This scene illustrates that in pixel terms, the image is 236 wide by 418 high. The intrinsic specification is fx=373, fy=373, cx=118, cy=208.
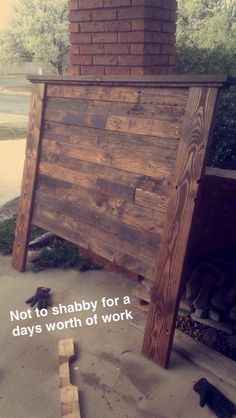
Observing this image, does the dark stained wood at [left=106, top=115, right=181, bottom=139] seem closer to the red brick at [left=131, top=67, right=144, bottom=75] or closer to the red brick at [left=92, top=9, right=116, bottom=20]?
the red brick at [left=131, top=67, right=144, bottom=75]

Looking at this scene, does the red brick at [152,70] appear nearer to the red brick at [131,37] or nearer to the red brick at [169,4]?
the red brick at [131,37]

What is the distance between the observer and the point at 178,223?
3064 millimetres

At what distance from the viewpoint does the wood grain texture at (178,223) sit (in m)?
2.88

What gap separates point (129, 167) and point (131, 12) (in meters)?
1.58

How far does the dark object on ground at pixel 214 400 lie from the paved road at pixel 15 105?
738 inches

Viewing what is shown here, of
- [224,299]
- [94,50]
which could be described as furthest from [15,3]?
[224,299]

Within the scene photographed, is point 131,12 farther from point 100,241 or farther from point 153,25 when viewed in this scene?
point 100,241

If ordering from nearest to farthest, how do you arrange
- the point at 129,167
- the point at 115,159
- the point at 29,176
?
the point at 129,167
the point at 115,159
the point at 29,176

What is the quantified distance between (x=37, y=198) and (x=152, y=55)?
2087 mm

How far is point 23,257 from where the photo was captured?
15.5ft

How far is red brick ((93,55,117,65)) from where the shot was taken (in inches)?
156

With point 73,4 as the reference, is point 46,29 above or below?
above

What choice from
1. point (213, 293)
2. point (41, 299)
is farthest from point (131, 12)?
point (41, 299)

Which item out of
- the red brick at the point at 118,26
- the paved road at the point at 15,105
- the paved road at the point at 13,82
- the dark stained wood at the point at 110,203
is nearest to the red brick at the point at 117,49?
the red brick at the point at 118,26
